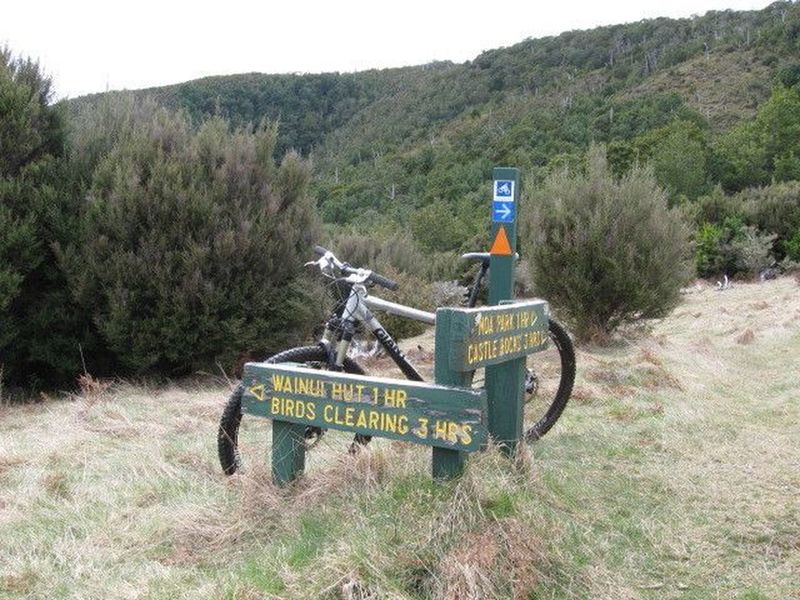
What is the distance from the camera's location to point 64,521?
4223 millimetres

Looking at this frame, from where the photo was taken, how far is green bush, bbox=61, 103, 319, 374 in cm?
889

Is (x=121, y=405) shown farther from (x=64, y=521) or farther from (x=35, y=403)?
(x=64, y=521)

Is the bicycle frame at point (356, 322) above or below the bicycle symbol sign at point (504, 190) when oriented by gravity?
below

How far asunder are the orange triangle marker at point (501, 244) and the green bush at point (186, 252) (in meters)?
3.72

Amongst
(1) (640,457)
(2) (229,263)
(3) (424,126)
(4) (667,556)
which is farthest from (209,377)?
(3) (424,126)

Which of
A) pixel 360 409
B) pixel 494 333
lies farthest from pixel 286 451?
pixel 494 333

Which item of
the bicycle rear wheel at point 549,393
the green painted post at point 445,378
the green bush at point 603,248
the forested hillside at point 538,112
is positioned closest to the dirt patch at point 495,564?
the green painted post at point 445,378

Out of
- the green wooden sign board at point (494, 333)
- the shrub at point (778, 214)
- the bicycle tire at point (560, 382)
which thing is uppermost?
the green wooden sign board at point (494, 333)

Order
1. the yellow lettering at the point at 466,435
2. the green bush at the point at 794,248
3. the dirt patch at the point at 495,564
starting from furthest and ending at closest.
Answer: the green bush at the point at 794,248 → the yellow lettering at the point at 466,435 → the dirt patch at the point at 495,564

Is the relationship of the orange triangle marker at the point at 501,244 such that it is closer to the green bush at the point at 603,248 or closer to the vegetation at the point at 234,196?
the vegetation at the point at 234,196

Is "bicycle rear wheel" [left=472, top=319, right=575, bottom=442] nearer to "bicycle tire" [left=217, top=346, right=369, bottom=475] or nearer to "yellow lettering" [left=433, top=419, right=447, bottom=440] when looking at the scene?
"bicycle tire" [left=217, top=346, right=369, bottom=475]

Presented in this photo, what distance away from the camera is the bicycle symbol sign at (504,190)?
6.31 metres

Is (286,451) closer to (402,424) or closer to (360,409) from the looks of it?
(360,409)

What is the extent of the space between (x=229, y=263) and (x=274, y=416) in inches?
210
